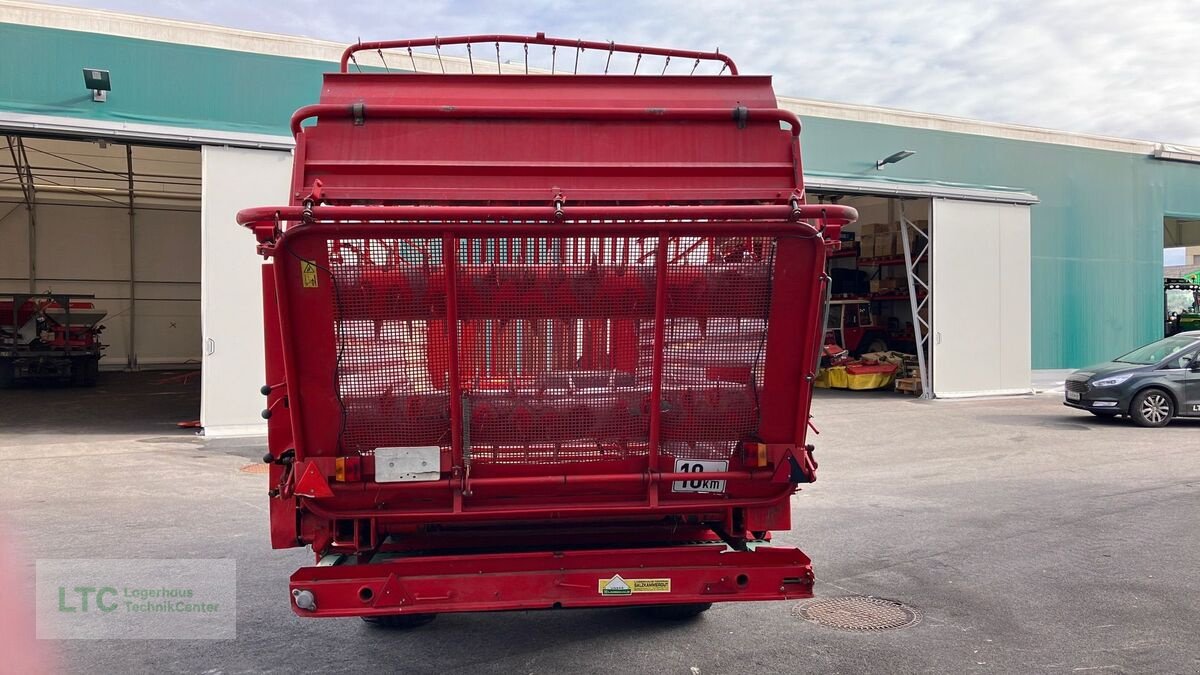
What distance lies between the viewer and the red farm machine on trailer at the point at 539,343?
3.40 metres

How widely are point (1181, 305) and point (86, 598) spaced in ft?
132

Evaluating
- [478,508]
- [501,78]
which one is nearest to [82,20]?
[501,78]

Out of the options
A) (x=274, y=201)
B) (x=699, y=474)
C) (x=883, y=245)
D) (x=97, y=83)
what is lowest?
(x=699, y=474)

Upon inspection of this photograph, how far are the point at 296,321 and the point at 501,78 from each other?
163cm

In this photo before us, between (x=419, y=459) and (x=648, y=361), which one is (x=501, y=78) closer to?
(x=648, y=361)

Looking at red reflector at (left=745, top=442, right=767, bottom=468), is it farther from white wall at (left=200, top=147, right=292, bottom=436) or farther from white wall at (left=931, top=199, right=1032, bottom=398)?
white wall at (left=931, top=199, right=1032, bottom=398)

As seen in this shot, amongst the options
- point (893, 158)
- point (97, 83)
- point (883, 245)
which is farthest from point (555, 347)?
point (883, 245)

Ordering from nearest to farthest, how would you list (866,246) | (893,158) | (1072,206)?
(893,158), (1072,206), (866,246)

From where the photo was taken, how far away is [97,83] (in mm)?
12469

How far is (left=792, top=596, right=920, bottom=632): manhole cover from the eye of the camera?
5032mm

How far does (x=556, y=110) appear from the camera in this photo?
379 centimetres

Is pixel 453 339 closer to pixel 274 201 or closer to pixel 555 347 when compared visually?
pixel 555 347

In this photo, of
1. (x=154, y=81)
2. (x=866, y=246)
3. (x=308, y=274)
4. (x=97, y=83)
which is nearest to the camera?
(x=308, y=274)

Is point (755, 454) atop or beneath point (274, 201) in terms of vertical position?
beneath
